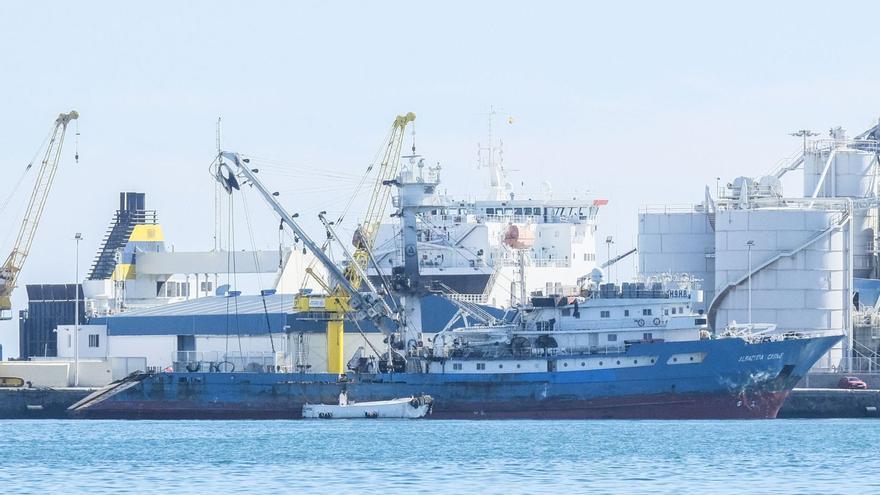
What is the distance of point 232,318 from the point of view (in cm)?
11131

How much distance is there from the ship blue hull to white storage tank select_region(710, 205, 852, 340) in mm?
8422

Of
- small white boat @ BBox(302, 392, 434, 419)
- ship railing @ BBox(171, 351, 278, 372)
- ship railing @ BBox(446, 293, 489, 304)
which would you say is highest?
ship railing @ BBox(446, 293, 489, 304)

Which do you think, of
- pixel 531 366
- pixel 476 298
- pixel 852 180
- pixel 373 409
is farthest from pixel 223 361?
pixel 852 180

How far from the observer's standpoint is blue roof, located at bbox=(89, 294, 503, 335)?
110m

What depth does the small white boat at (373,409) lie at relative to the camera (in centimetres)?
9875

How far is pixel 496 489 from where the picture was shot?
6581 cm

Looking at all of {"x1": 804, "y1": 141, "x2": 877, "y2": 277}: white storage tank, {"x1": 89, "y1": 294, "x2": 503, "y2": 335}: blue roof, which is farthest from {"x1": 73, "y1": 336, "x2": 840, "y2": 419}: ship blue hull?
{"x1": 804, "y1": 141, "x2": 877, "y2": 277}: white storage tank

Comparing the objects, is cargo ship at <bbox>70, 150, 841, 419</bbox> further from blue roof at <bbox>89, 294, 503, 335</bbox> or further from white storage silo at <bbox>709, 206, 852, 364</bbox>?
blue roof at <bbox>89, 294, 503, 335</bbox>

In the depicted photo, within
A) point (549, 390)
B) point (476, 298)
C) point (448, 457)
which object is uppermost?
point (476, 298)

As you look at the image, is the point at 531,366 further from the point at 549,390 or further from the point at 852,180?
the point at 852,180

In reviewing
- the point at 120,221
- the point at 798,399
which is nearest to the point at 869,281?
the point at 798,399

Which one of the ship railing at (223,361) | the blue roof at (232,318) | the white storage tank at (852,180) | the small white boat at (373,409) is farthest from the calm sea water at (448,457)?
the white storage tank at (852,180)

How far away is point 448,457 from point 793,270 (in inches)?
1394

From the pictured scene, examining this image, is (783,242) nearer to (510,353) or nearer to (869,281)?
(869,281)
